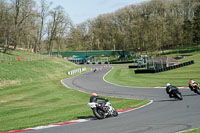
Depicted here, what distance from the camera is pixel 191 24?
10900cm

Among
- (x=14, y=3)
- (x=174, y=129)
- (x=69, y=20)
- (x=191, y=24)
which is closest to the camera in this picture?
(x=174, y=129)

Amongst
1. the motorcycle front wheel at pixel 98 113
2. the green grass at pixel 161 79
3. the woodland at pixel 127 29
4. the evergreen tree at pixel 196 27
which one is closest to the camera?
the motorcycle front wheel at pixel 98 113

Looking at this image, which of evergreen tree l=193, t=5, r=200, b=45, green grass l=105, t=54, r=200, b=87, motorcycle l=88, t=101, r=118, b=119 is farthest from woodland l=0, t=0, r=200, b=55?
motorcycle l=88, t=101, r=118, b=119

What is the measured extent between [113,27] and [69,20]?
46707mm

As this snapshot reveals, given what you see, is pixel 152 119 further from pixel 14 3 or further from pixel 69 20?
pixel 69 20

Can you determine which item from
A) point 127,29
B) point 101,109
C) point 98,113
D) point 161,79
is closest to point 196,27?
point 127,29

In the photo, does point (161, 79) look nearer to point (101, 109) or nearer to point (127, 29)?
point (101, 109)

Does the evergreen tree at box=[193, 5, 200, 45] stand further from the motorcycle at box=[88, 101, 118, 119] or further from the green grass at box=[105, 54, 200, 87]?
the motorcycle at box=[88, 101, 118, 119]

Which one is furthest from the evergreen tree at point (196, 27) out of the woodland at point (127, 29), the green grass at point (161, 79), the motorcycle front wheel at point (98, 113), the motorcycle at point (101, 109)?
the motorcycle front wheel at point (98, 113)

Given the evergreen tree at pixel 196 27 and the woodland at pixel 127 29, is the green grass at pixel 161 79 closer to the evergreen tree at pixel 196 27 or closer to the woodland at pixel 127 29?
the woodland at pixel 127 29

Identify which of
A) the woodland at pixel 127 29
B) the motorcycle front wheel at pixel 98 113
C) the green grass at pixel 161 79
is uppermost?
the woodland at pixel 127 29

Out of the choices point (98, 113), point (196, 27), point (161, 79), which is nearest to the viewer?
point (98, 113)

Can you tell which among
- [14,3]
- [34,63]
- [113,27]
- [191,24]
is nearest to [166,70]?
[34,63]

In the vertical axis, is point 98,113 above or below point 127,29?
below
